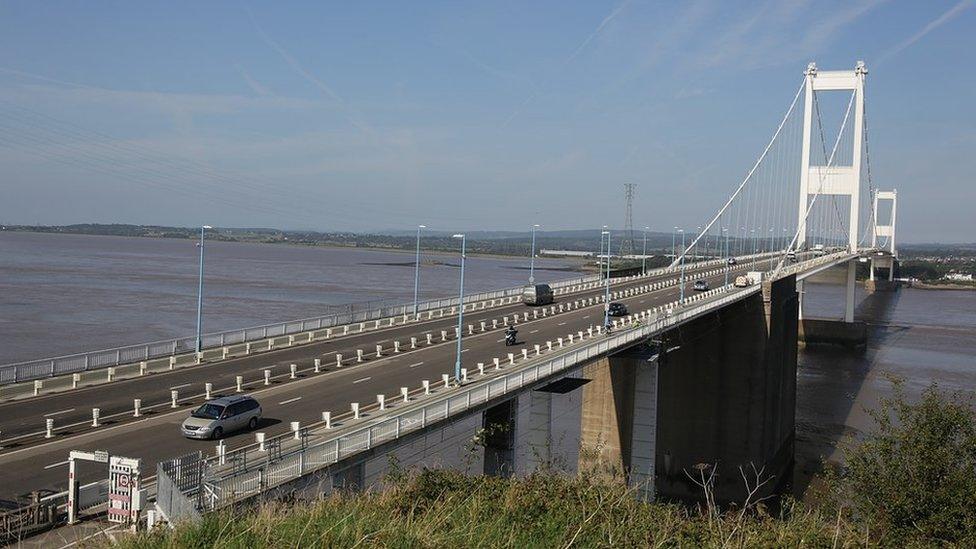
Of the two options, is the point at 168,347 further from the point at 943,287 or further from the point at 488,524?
the point at 943,287

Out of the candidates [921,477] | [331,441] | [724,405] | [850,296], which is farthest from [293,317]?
[921,477]

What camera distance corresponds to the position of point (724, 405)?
46.5 m

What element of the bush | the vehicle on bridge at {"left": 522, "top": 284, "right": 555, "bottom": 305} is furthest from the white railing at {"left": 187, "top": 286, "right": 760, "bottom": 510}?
the vehicle on bridge at {"left": 522, "top": 284, "right": 555, "bottom": 305}

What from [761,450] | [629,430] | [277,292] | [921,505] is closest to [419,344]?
[629,430]

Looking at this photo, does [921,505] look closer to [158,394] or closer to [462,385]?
[462,385]

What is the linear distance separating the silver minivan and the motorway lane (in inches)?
120

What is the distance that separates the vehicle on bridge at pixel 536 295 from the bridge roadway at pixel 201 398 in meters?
14.9

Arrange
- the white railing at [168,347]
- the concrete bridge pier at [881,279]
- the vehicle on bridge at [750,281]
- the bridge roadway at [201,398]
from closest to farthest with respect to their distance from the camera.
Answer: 1. the bridge roadway at [201,398]
2. the white railing at [168,347]
3. the vehicle on bridge at [750,281]
4. the concrete bridge pier at [881,279]

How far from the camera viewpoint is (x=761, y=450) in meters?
44.1

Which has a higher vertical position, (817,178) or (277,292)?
(817,178)

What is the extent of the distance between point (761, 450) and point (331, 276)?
339 feet

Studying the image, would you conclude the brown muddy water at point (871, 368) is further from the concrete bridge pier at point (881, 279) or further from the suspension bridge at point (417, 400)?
the concrete bridge pier at point (881, 279)

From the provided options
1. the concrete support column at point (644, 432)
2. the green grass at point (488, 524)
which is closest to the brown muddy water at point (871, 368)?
the concrete support column at point (644, 432)

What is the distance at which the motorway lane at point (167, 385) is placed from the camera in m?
22.6
